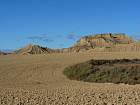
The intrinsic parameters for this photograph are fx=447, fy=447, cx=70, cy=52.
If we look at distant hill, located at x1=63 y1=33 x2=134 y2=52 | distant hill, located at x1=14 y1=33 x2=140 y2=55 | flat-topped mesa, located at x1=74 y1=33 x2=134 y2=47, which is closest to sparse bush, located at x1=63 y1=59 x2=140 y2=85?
distant hill, located at x1=14 y1=33 x2=140 y2=55

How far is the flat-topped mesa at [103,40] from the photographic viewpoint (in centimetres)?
15525

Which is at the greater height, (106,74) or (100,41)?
(100,41)

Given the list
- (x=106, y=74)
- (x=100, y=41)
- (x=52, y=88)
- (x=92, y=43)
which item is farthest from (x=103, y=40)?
(x=52, y=88)

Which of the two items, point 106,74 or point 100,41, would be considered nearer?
point 106,74

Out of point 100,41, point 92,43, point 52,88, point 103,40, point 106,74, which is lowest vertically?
point 52,88

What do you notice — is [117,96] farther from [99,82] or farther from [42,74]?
[42,74]

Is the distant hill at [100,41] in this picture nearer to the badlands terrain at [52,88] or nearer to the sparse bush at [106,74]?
the badlands terrain at [52,88]

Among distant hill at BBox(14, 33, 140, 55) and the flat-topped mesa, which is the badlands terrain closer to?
distant hill at BBox(14, 33, 140, 55)

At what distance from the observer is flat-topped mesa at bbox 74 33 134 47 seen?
6112 inches

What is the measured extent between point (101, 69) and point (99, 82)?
3.18 metres

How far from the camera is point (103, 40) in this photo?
15850cm

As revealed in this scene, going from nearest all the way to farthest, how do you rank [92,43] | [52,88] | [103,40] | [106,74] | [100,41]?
[52,88] < [106,74] < [92,43] < [100,41] < [103,40]

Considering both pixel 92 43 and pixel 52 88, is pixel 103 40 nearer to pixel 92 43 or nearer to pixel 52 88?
pixel 92 43

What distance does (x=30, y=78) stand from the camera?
38938mm
